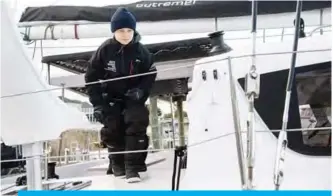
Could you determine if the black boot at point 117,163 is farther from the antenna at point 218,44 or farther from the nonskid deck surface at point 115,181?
the antenna at point 218,44

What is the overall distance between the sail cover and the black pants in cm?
69

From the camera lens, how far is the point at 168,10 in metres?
2.84

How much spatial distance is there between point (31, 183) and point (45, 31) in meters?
1.08

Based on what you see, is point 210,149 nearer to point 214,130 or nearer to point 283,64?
point 214,130

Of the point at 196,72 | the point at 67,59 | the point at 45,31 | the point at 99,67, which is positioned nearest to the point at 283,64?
the point at 196,72

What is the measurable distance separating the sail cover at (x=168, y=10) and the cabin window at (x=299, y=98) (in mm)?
755

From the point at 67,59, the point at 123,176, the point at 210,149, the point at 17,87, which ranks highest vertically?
the point at 67,59

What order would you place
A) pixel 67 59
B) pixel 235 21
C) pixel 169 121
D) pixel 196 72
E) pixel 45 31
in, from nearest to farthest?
pixel 196 72 → pixel 235 21 → pixel 45 31 → pixel 67 59 → pixel 169 121

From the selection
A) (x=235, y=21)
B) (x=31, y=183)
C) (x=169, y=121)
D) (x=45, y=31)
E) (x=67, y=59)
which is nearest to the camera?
Result: (x=31, y=183)

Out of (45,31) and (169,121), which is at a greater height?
(45,31)

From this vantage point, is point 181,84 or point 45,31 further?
point 181,84

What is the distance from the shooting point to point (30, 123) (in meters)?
2.27

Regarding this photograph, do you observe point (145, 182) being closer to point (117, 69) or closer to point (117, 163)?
point (117, 163)
